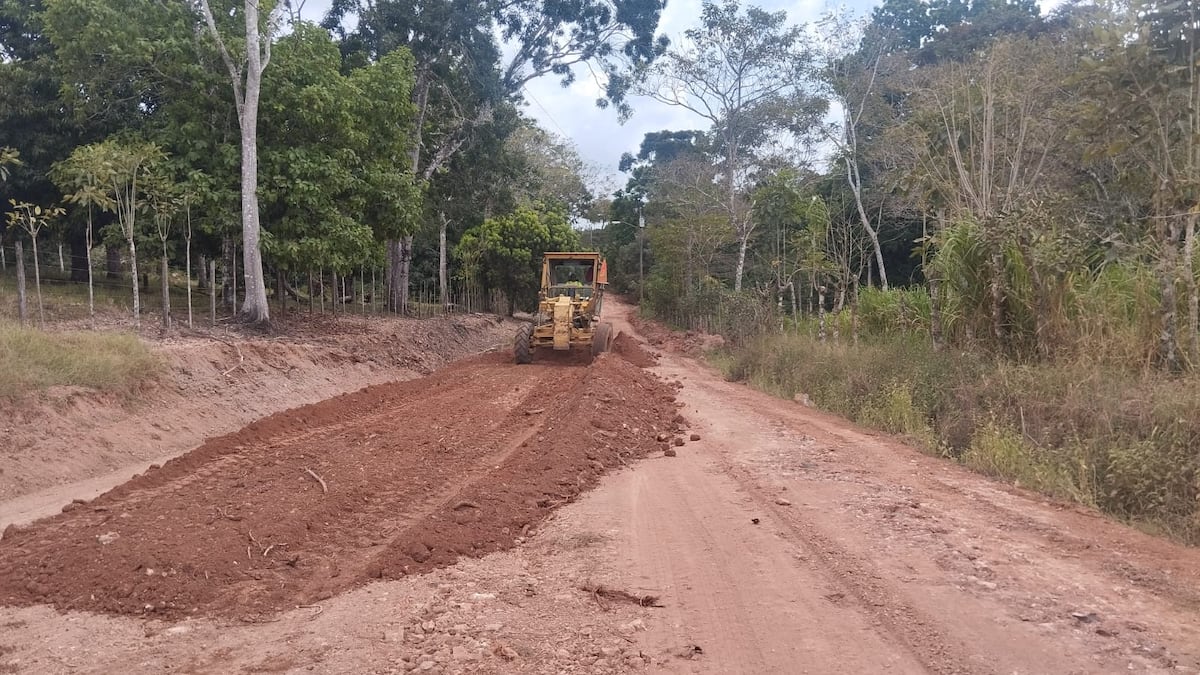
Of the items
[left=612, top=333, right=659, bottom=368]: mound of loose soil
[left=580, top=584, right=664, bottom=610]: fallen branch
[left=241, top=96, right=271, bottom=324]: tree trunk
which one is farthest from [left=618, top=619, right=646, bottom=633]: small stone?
[left=612, top=333, right=659, bottom=368]: mound of loose soil

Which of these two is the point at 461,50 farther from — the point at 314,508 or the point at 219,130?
the point at 314,508

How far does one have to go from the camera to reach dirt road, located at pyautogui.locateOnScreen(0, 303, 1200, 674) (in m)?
4.00

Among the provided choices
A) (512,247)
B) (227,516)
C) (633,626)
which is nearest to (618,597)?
(633,626)

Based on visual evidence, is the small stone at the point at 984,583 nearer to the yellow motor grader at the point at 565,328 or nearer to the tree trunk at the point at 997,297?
the tree trunk at the point at 997,297

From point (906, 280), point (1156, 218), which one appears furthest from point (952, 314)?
point (906, 280)

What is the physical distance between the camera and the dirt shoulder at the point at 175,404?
7.75 meters

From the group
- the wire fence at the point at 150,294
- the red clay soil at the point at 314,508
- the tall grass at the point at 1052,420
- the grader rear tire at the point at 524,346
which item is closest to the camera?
the red clay soil at the point at 314,508

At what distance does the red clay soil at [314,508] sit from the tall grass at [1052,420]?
317cm

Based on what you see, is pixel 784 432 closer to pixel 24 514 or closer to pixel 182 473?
pixel 182 473

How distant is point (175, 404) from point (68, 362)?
133cm

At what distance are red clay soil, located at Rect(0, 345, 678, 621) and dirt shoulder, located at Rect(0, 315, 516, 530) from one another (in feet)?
2.80

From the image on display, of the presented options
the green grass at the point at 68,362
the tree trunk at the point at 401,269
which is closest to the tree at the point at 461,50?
the tree trunk at the point at 401,269

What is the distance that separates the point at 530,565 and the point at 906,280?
28938mm

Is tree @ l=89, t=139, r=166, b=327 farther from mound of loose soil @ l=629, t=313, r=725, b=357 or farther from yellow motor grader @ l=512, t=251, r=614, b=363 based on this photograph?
mound of loose soil @ l=629, t=313, r=725, b=357
